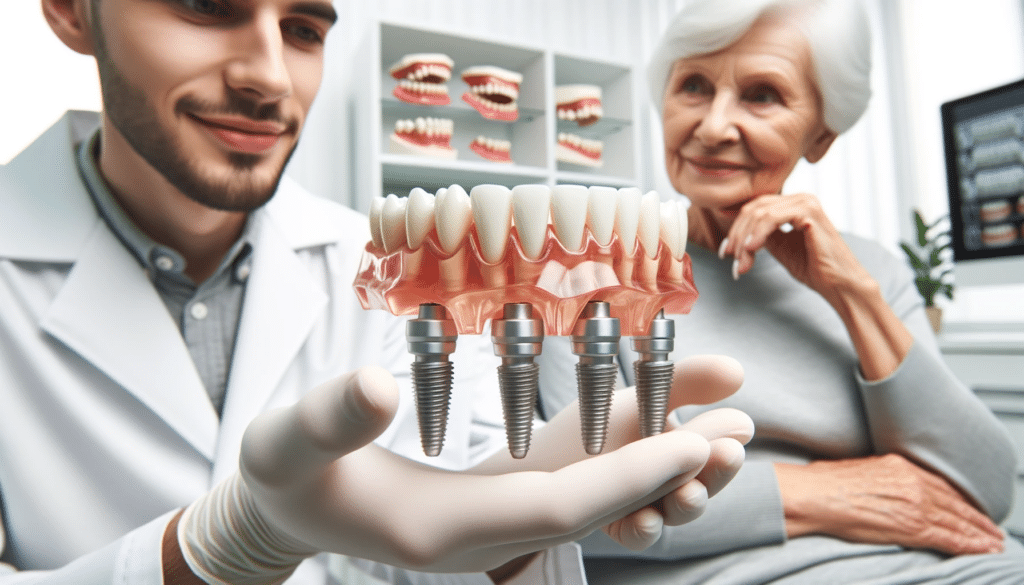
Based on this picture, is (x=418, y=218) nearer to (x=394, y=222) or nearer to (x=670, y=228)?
(x=394, y=222)

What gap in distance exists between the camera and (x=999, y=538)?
0.85 m

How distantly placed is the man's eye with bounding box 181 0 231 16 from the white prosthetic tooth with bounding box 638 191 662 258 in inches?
17.9

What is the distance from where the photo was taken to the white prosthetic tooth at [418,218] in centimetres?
A: 40

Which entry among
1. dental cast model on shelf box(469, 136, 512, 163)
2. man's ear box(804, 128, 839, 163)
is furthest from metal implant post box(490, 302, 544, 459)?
dental cast model on shelf box(469, 136, 512, 163)

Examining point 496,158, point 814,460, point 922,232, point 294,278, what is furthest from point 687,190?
point 922,232

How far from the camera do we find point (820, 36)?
2.93ft

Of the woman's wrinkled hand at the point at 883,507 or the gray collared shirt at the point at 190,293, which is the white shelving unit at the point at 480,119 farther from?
the woman's wrinkled hand at the point at 883,507

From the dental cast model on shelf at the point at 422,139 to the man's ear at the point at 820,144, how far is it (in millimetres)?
1009

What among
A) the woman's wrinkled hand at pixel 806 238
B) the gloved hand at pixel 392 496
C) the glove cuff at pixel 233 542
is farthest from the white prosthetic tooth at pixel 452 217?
the woman's wrinkled hand at pixel 806 238

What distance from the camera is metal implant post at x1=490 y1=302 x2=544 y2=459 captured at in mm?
380

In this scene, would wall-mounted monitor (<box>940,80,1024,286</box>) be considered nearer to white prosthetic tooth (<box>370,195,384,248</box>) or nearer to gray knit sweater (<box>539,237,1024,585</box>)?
gray knit sweater (<box>539,237,1024,585</box>)

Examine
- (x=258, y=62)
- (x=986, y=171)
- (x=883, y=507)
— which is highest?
(x=986, y=171)

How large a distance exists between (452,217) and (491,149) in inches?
61.1

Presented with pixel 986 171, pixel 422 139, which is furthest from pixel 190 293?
pixel 986 171
